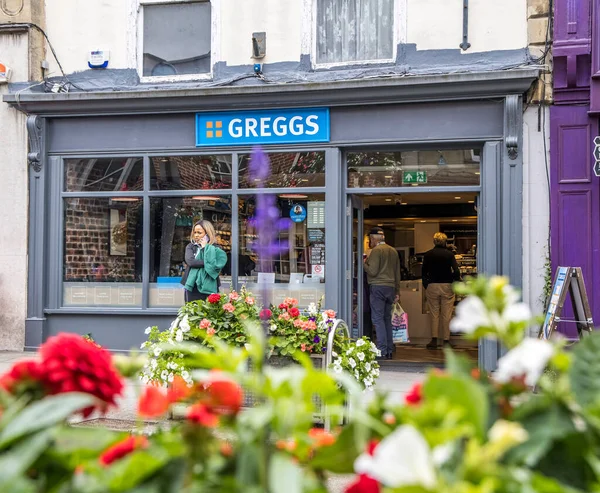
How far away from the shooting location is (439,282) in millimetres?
12625

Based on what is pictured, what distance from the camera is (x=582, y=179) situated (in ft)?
30.2

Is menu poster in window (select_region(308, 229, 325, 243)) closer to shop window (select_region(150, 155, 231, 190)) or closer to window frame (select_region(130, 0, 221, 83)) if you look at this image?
shop window (select_region(150, 155, 231, 190))

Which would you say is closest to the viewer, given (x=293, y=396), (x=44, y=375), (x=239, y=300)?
(x=293, y=396)

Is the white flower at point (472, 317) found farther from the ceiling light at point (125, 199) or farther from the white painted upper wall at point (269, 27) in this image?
the ceiling light at point (125, 199)

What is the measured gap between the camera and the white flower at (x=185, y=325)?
22.1 ft

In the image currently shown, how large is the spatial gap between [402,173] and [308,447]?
30.1ft

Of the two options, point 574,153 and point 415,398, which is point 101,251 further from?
point 415,398

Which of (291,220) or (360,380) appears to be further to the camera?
(291,220)

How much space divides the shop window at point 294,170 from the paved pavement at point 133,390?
2788mm

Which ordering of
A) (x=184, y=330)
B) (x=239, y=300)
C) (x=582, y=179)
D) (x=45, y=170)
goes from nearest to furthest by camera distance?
(x=184, y=330) < (x=239, y=300) < (x=582, y=179) < (x=45, y=170)

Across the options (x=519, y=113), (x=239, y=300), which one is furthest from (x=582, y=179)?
(x=239, y=300)

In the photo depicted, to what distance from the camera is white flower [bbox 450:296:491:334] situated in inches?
45.7

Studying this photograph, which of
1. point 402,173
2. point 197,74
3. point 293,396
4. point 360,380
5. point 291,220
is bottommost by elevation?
point 360,380

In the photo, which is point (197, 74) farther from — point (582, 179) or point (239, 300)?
point (582, 179)
